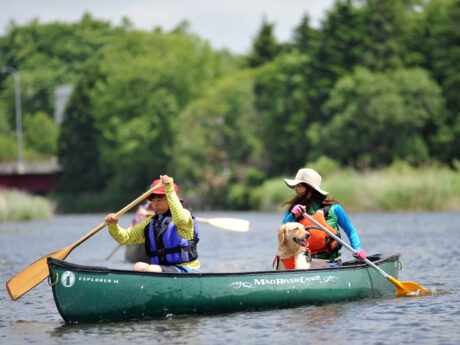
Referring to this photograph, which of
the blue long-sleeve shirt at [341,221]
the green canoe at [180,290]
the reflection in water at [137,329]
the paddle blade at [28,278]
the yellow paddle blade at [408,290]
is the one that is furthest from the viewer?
the yellow paddle blade at [408,290]

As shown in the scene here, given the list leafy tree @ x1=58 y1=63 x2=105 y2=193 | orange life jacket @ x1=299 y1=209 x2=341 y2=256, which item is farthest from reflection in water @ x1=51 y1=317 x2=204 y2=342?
leafy tree @ x1=58 y1=63 x2=105 y2=193

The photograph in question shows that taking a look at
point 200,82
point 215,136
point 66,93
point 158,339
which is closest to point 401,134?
point 215,136

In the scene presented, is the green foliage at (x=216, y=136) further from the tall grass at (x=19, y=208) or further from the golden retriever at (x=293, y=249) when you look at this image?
the golden retriever at (x=293, y=249)

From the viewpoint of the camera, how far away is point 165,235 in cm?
879

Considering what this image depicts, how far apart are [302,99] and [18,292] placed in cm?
4332

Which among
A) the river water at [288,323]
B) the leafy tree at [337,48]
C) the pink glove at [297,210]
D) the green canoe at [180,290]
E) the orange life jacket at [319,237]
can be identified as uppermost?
the leafy tree at [337,48]

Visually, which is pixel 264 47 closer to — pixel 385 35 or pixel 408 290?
pixel 385 35

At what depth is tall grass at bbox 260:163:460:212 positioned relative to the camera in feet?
95.0

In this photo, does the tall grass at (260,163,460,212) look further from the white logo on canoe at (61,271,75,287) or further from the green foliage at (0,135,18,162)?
the green foliage at (0,135,18,162)

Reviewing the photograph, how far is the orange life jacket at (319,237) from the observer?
9562 mm

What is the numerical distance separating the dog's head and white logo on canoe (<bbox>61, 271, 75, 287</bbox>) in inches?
89.3

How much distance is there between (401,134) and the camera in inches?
1807

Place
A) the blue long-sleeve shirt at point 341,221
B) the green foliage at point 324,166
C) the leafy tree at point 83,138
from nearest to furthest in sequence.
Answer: the blue long-sleeve shirt at point 341,221 → the green foliage at point 324,166 → the leafy tree at point 83,138

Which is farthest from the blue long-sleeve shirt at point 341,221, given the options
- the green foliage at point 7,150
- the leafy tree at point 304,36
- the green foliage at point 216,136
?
the green foliage at point 7,150
